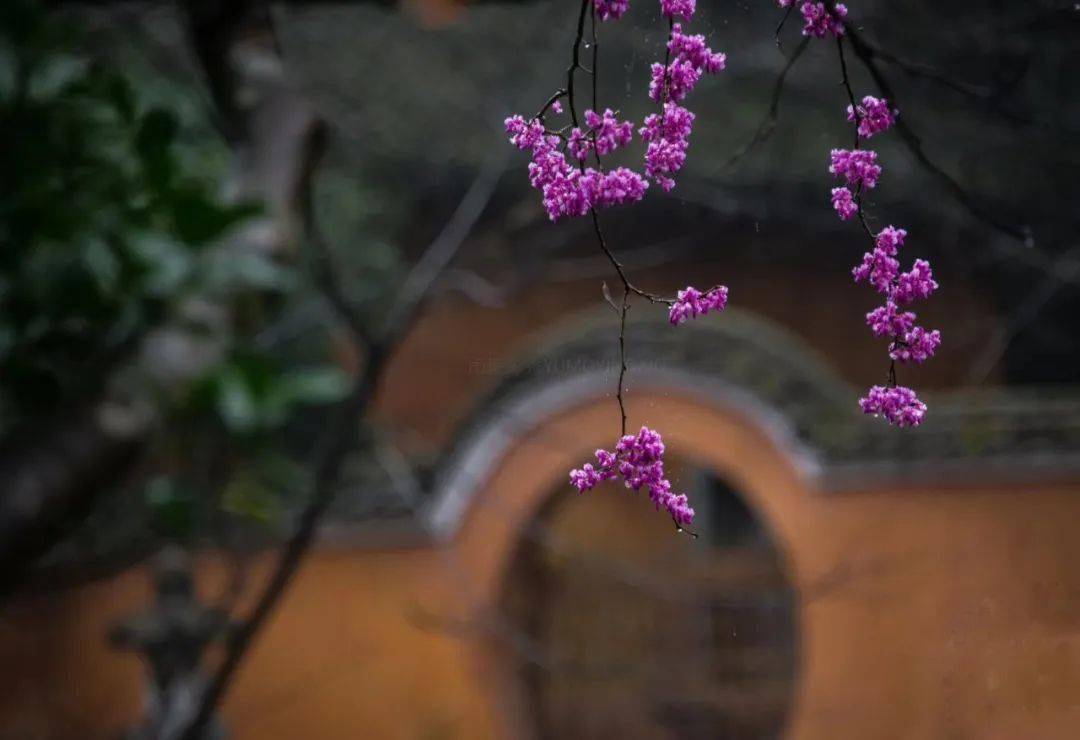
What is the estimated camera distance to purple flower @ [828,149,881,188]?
1.11 metres

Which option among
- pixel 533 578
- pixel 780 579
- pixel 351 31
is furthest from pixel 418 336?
pixel 780 579

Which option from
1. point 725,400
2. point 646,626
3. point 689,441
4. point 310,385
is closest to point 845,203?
point 310,385

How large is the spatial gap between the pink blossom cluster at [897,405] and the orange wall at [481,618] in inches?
56.6

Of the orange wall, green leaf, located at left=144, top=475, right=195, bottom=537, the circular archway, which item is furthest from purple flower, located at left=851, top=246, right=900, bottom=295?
the circular archway

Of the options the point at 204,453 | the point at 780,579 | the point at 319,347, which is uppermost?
the point at 319,347

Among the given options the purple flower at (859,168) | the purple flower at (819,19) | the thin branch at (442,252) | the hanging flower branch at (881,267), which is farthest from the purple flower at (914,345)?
the thin branch at (442,252)

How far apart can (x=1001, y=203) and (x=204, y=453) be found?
2767mm

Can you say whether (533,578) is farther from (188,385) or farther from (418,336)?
(188,385)

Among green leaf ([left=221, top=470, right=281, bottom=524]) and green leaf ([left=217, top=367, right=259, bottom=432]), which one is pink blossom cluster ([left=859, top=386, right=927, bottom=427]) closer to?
green leaf ([left=217, top=367, right=259, bottom=432])

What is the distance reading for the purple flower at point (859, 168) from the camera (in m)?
1.11

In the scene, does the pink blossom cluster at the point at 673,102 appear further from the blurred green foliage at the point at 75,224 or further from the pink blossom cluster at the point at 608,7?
the blurred green foliage at the point at 75,224

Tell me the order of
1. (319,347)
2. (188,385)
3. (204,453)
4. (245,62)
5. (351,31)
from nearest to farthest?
(188,385) → (245,62) → (204,453) → (319,347) → (351,31)

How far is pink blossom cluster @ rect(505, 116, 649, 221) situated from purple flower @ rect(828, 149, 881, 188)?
16 cm

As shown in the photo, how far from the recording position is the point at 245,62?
2.72 meters
